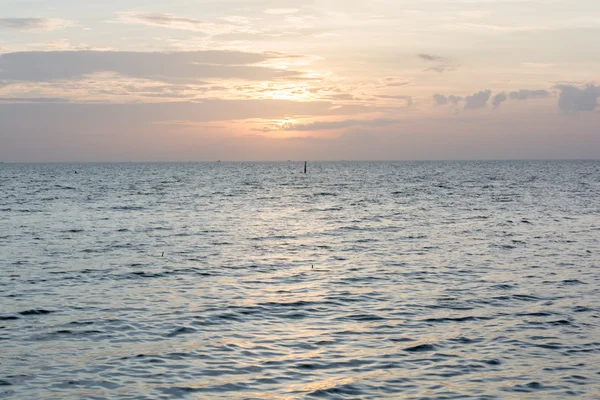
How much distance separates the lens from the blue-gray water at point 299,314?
47.3 feet

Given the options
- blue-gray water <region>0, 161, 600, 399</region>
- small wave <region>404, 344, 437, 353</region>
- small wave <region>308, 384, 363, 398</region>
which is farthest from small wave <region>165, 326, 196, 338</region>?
small wave <region>404, 344, 437, 353</region>

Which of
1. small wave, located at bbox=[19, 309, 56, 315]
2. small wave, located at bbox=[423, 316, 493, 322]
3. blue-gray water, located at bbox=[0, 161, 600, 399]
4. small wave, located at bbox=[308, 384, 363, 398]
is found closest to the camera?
small wave, located at bbox=[308, 384, 363, 398]

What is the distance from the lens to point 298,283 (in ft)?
86.1

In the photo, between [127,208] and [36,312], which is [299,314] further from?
[127,208]

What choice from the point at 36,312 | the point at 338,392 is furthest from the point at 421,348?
the point at 36,312

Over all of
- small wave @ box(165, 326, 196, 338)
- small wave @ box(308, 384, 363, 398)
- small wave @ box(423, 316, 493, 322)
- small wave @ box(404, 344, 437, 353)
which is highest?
small wave @ box(165, 326, 196, 338)

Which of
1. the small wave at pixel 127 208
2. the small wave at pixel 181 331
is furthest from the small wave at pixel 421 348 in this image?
the small wave at pixel 127 208

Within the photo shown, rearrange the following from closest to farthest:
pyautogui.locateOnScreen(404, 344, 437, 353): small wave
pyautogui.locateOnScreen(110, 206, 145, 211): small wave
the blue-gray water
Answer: the blue-gray water
pyautogui.locateOnScreen(404, 344, 437, 353): small wave
pyautogui.locateOnScreen(110, 206, 145, 211): small wave

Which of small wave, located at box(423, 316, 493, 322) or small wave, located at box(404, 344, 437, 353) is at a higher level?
small wave, located at box(423, 316, 493, 322)

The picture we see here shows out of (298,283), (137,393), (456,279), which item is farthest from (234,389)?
(456,279)

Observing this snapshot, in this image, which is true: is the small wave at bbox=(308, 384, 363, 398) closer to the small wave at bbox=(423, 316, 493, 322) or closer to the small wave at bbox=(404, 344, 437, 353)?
the small wave at bbox=(404, 344, 437, 353)

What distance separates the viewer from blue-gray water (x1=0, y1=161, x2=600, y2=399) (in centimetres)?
1441

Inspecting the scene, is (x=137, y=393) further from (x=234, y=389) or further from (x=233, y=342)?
(x=233, y=342)

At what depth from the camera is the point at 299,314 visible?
20766mm
